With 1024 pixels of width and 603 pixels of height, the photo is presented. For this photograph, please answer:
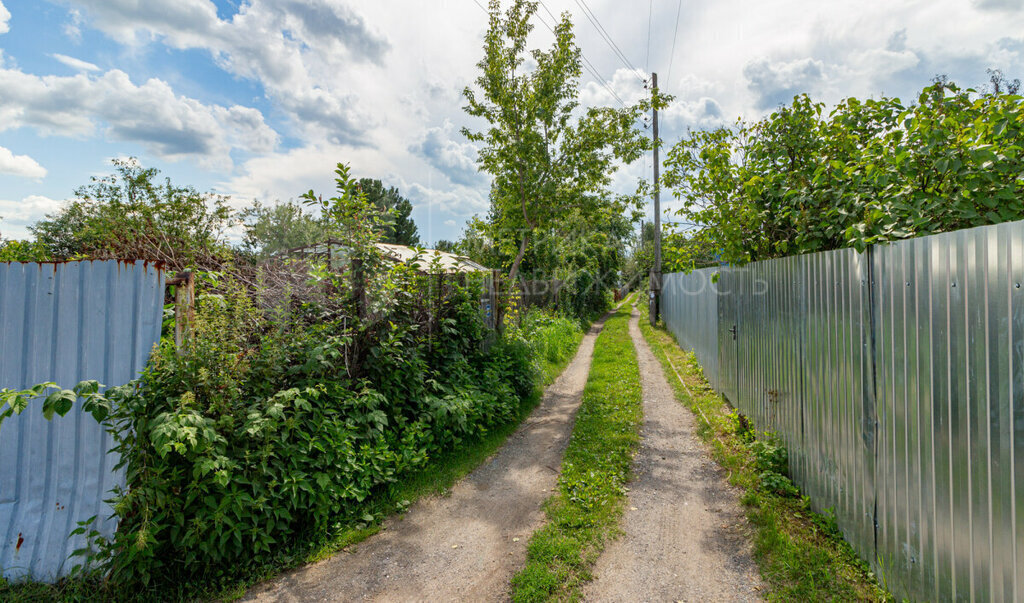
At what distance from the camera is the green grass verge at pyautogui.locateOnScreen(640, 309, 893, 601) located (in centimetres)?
277

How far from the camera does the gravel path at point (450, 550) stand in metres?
3.00

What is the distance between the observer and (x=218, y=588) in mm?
2977

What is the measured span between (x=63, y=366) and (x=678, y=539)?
195 inches

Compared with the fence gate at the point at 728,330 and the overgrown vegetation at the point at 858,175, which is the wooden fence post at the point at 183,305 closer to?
the overgrown vegetation at the point at 858,175

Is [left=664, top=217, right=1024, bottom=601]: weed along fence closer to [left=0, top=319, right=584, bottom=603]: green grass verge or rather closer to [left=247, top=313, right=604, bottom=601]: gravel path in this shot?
[left=247, top=313, right=604, bottom=601]: gravel path

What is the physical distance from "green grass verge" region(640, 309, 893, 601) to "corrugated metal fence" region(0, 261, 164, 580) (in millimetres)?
4752

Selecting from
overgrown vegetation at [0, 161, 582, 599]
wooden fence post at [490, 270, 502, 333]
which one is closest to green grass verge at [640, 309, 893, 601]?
overgrown vegetation at [0, 161, 582, 599]

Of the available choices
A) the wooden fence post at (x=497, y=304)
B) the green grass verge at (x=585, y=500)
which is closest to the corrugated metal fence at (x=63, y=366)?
the green grass verge at (x=585, y=500)

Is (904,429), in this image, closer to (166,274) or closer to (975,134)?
(975,134)

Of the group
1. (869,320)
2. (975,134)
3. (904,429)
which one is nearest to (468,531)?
(904,429)

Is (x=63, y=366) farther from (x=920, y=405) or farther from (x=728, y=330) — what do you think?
(x=728, y=330)

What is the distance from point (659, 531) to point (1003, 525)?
2.20 meters

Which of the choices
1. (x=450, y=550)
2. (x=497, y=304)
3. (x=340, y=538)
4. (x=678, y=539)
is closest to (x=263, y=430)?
(x=340, y=538)

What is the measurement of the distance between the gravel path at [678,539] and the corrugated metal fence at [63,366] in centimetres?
375
